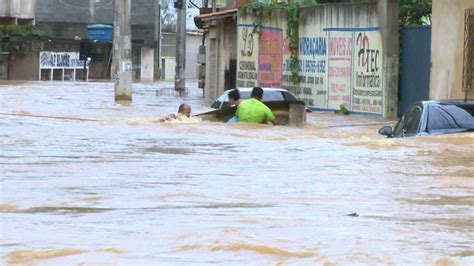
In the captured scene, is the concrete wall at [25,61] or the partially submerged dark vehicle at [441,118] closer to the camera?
the partially submerged dark vehicle at [441,118]

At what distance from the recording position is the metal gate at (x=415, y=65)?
25234mm

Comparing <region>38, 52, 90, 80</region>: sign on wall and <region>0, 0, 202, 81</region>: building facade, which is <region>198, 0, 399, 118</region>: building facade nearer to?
<region>38, 52, 90, 80</region>: sign on wall

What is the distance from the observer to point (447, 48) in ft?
77.6

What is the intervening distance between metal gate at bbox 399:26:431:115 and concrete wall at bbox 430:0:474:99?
0.86 m

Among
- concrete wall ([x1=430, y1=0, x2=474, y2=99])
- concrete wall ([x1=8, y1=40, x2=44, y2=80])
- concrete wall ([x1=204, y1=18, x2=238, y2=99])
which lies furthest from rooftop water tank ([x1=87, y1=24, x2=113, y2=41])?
concrete wall ([x1=430, y1=0, x2=474, y2=99])

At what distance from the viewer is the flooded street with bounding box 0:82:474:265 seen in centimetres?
762

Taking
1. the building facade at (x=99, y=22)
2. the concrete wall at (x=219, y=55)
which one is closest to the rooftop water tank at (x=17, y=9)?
the concrete wall at (x=219, y=55)

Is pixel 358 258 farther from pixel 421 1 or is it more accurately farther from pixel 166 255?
pixel 421 1

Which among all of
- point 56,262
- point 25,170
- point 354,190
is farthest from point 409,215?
point 25,170

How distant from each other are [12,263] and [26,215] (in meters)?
2.19

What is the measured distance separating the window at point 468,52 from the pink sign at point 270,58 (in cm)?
939

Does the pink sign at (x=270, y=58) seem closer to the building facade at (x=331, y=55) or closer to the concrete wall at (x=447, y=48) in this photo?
the building facade at (x=331, y=55)

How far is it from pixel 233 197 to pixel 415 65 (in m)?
15.7

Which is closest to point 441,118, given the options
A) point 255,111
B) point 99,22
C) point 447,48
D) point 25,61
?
point 255,111
